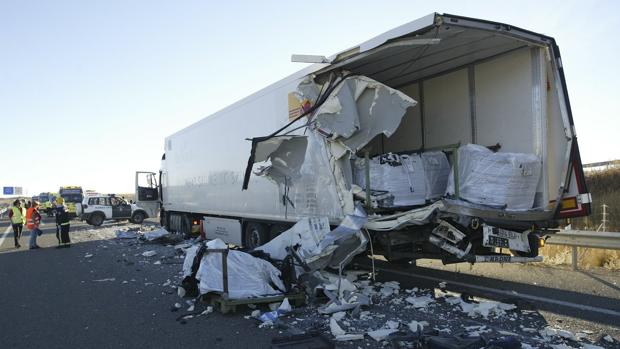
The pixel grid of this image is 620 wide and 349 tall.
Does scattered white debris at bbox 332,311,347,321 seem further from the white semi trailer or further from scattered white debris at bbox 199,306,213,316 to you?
scattered white debris at bbox 199,306,213,316

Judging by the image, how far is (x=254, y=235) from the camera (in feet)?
33.3

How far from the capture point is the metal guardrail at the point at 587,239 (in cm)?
729

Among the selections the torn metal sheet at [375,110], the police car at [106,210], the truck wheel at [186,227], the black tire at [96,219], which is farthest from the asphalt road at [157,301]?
the black tire at [96,219]

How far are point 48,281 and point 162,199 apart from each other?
9.76 meters

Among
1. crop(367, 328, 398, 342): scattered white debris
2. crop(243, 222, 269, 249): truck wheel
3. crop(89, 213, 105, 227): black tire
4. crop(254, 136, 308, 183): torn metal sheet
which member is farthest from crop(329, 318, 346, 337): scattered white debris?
crop(89, 213, 105, 227): black tire

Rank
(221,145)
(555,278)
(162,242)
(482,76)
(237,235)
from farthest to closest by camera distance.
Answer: (162,242) → (221,145) → (237,235) → (555,278) → (482,76)

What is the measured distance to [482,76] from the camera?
6977 mm

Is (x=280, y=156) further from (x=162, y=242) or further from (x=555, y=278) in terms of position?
(x=162, y=242)

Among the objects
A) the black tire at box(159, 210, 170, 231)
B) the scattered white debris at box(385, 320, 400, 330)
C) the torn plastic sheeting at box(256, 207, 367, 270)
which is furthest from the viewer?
the black tire at box(159, 210, 170, 231)

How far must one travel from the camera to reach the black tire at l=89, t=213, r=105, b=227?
26953mm

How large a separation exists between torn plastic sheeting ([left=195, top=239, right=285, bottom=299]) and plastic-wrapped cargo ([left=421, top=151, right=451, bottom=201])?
2.49 m

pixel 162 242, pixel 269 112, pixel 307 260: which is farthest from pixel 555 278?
pixel 162 242

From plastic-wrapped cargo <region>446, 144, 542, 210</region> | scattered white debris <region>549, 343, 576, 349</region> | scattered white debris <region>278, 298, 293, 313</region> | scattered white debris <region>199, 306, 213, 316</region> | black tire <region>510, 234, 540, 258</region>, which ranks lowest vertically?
scattered white debris <region>199, 306, 213, 316</region>

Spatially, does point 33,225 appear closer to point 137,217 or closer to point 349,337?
point 137,217
